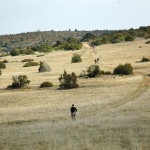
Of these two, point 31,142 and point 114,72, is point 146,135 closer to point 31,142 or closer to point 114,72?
point 31,142

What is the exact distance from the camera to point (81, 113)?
34969 millimetres

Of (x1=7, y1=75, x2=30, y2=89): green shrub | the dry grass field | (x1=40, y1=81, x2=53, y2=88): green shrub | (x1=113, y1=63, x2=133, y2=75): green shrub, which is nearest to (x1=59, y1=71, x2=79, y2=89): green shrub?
the dry grass field

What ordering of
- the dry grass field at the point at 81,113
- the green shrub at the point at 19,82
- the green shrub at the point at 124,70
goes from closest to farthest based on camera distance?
the dry grass field at the point at 81,113, the green shrub at the point at 19,82, the green shrub at the point at 124,70

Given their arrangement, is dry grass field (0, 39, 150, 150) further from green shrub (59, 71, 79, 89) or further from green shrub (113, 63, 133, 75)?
green shrub (113, 63, 133, 75)

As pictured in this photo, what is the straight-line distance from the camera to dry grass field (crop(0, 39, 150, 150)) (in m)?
20.1

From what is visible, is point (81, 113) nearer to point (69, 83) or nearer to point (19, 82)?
point (69, 83)

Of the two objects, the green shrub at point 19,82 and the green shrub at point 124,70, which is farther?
the green shrub at point 124,70

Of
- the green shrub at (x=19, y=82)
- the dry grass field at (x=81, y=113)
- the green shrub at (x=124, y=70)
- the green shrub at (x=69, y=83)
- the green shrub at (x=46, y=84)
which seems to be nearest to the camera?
the dry grass field at (x=81, y=113)

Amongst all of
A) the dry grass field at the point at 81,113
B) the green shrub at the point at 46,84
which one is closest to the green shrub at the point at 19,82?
the dry grass field at the point at 81,113

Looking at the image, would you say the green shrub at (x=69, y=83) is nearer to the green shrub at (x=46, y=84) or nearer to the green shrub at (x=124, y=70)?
the green shrub at (x=46, y=84)

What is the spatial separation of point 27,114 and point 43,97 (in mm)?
9135

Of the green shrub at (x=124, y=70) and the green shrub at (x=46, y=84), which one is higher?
the green shrub at (x=124, y=70)

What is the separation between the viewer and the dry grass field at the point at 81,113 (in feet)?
65.9

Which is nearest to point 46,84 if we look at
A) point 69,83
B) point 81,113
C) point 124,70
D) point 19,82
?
point 69,83
